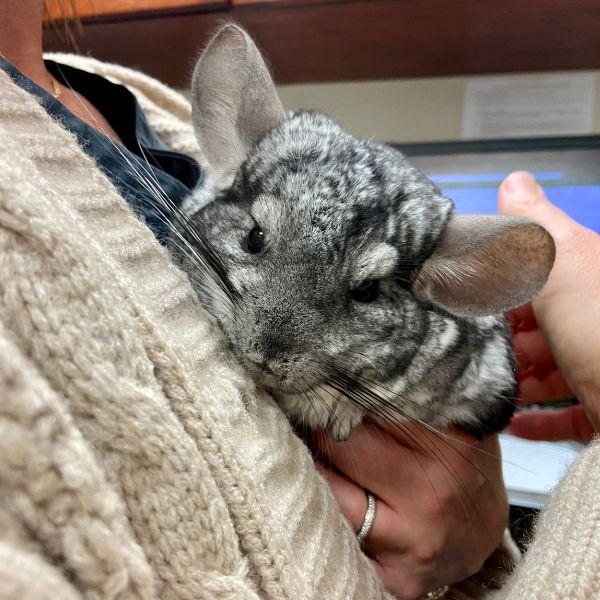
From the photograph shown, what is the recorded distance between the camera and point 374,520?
896 millimetres

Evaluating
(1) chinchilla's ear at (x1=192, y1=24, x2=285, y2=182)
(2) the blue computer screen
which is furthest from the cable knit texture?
(2) the blue computer screen

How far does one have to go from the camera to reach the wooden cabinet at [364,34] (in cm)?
158

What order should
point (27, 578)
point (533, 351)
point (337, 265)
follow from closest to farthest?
point (27, 578) < point (337, 265) < point (533, 351)

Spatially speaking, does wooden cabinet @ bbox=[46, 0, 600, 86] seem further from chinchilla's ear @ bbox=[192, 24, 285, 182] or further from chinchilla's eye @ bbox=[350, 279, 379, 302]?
chinchilla's eye @ bbox=[350, 279, 379, 302]

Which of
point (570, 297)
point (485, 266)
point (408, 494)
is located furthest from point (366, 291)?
point (570, 297)

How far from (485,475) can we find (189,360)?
25.6 inches

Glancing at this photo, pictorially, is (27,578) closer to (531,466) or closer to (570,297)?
(570,297)

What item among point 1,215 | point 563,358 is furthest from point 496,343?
point 1,215

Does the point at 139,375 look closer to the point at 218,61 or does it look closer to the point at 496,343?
the point at 218,61

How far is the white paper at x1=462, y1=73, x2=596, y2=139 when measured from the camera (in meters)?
2.06

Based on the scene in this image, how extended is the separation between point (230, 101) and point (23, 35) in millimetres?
356

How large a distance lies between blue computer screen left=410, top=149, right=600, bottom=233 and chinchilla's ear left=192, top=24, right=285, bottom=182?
0.87 m

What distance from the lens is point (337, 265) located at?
79 cm

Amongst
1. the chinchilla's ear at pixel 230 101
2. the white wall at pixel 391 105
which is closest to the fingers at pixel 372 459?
the chinchilla's ear at pixel 230 101
